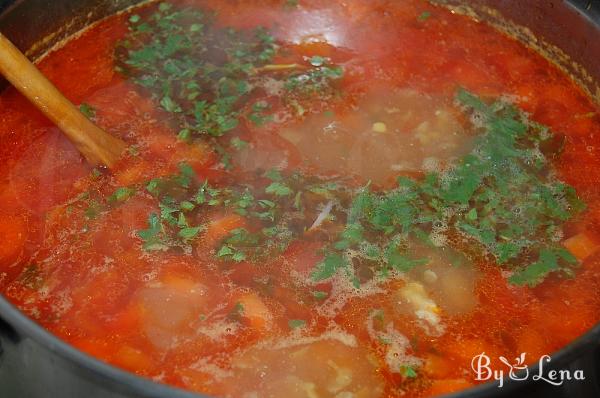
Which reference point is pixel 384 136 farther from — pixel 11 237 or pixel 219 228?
pixel 11 237

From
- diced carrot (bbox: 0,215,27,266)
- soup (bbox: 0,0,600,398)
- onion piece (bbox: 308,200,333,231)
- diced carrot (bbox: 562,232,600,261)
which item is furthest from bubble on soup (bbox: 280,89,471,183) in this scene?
diced carrot (bbox: 0,215,27,266)

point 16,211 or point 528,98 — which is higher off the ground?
point 16,211

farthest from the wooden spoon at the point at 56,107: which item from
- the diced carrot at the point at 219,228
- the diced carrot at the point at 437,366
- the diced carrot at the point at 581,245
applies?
the diced carrot at the point at 581,245

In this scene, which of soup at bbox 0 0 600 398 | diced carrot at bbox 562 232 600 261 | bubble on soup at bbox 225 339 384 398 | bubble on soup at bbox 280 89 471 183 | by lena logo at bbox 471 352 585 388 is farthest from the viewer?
bubble on soup at bbox 280 89 471 183

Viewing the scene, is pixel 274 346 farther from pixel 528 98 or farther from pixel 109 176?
pixel 528 98

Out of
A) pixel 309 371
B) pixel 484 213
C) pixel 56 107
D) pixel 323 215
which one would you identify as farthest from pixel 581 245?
pixel 56 107

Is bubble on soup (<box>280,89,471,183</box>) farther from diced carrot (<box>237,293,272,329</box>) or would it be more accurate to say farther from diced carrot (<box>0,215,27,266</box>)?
diced carrot (<box>0,215,27,266</box>)

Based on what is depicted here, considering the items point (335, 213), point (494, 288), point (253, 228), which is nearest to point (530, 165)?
point (494, 288)

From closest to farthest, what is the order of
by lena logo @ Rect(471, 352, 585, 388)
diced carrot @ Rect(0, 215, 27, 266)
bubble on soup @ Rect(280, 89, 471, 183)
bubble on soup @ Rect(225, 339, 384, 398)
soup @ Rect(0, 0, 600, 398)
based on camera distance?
1. by lena logo @ Rect(471, 352, 585, 388)
2. bubble on soup @ Rect(225, 339, 384, 398)
3. soup @ Rect(0, 0, 600, 398)
4. diced carrot @ Rect(0, 215, 27, 266)
5. bubble on soup @ Rect(280, 89, 471, 183)
